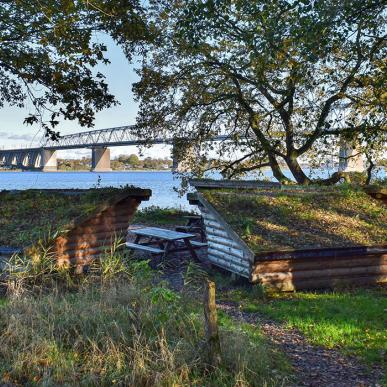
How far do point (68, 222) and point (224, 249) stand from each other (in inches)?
115

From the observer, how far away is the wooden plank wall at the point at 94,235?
9.16m

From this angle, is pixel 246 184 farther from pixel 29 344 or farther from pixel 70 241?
pixel 29 344

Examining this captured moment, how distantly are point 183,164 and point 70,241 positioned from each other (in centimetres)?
1067

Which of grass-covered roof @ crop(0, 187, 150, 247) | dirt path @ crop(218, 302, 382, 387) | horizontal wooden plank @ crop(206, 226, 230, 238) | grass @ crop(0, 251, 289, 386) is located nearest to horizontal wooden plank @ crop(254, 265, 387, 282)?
horizontal wooden plank @ crop(206, 226, 230, 238)

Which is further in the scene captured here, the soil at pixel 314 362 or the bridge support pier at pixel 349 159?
the bridge support pier at pixel 349 159

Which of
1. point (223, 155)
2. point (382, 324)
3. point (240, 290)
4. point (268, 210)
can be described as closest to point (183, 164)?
point (223, 155)

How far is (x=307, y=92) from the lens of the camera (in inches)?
690

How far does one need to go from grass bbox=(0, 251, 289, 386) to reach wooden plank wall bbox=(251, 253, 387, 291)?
217 cm

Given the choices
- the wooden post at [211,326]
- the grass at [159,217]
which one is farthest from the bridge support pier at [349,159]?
the wooden post at [211,326]

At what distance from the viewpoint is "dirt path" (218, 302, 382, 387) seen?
16.2 ft

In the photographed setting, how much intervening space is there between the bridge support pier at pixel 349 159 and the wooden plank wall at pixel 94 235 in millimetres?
11069

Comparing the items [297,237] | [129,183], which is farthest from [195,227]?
[129,183]

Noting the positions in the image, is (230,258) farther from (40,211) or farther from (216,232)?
(40,211)

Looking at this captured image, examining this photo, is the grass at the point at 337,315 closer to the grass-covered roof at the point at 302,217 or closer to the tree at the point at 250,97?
the grass-covered roof at the point at 302,217
